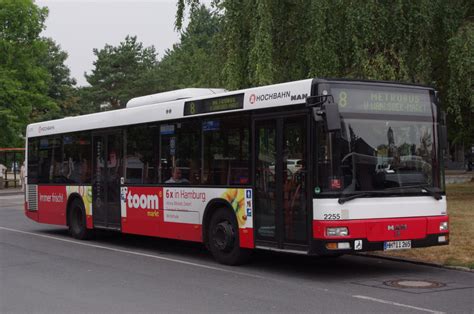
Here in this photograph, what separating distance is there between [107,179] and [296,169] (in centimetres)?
625

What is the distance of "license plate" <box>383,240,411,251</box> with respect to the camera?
10102 millimetres

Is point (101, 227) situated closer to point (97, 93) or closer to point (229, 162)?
point (229, 162)

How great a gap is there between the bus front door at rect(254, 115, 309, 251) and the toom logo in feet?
10.4

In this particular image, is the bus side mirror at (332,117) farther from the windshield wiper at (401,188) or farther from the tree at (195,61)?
the tree at (195,61)

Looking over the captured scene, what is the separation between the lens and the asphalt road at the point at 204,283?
819 cm

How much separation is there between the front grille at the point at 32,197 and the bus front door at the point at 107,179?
3.22m

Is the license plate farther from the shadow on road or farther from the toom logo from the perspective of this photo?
the toom logo

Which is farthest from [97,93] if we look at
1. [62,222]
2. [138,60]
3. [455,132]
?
[62,222]

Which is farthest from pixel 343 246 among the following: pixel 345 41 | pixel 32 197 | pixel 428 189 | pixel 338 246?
pixel 32 197

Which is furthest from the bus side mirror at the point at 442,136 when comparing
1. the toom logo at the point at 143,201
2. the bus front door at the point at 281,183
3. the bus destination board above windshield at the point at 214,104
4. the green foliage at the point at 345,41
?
the green foliage at the point at 345,41

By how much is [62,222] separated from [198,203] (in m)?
6.19

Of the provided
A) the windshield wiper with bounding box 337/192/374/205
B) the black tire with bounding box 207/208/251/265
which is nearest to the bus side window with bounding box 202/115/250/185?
the black tire with bounding box 207/208/251/265

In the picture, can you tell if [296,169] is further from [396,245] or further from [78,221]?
[78,221]

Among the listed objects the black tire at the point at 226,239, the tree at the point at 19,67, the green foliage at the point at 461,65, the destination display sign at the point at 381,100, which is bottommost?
the black tire at the point at 226,239
